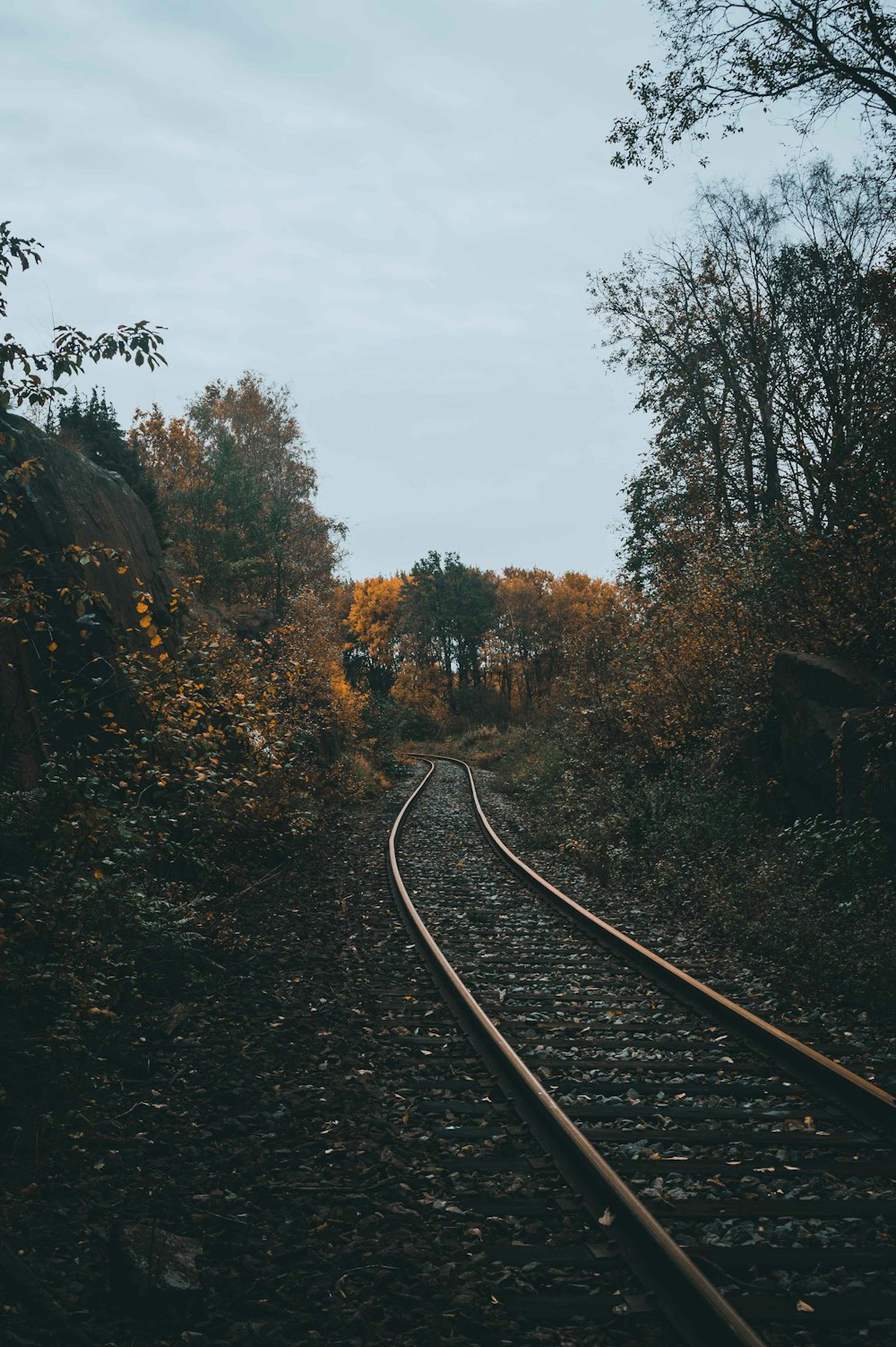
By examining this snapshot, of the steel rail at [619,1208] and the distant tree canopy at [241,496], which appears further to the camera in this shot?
the distant tree canopy at [241,496]

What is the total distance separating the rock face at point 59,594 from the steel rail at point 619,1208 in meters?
3.15

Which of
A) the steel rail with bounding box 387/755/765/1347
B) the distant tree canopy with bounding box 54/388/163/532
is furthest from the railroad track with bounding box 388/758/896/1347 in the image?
the distant tree canopy with bounding box 54/388/163/532

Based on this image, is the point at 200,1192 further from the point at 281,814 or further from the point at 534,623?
the point at 534,623

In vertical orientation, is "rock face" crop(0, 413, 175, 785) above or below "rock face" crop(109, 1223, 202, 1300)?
above

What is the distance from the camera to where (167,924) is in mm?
6281

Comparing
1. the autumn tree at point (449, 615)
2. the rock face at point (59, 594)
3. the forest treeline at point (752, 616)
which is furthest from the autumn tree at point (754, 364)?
the autumn tree at point (449, 615)

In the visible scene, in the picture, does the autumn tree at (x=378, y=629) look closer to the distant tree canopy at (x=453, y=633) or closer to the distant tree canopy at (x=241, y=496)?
the distant tree canopy at (x=453, y=633)

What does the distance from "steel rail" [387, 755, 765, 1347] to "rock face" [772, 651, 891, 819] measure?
459 cm

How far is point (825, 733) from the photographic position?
8.98 meters

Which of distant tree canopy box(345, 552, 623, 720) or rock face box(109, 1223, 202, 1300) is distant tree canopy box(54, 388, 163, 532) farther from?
distant tree canopy box(345, 552, 623, 720)

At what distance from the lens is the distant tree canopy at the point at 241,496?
24516 millimetres

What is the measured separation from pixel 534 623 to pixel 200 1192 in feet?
180

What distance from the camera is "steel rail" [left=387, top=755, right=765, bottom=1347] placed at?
2.71m

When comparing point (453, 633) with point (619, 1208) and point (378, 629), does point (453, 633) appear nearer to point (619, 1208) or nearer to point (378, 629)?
point (378, 629)
